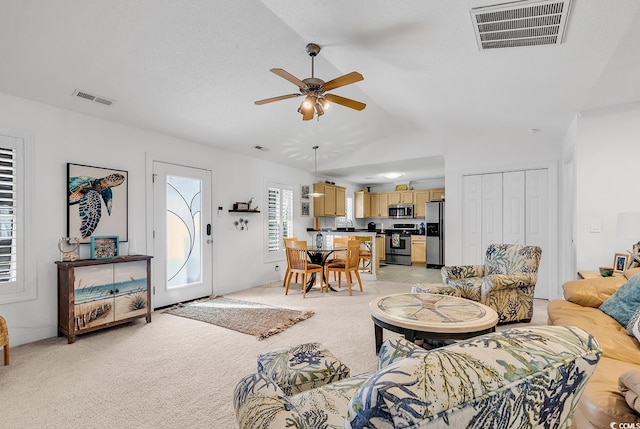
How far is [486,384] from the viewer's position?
0.59 metres

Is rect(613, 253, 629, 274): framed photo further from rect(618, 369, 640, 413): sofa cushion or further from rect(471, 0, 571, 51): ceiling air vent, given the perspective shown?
rect(618, 369, 640, 413): sofa cushion

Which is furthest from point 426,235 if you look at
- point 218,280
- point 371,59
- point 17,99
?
point 17,99

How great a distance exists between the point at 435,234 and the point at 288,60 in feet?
20.1

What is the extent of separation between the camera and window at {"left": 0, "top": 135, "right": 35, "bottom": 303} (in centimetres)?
308

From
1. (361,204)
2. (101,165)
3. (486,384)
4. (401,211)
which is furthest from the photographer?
(361,204)

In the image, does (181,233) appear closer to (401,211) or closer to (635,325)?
(635,325)

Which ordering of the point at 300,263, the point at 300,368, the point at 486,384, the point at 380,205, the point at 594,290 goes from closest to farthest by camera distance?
the point at 486,384
the point at 300,368
the point at 594,290
the point at 300,263
the point at 380,205

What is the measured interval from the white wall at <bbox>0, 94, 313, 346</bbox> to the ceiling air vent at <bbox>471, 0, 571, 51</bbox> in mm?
4004

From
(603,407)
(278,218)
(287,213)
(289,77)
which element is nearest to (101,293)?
(289,77)

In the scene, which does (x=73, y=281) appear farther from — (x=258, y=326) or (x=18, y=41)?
(x=18, y=41)

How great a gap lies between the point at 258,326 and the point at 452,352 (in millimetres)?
3242

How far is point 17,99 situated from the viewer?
318 cm

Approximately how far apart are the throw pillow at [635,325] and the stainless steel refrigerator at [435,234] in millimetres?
6091

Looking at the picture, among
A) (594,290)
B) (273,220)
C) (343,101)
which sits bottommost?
(594,290)
